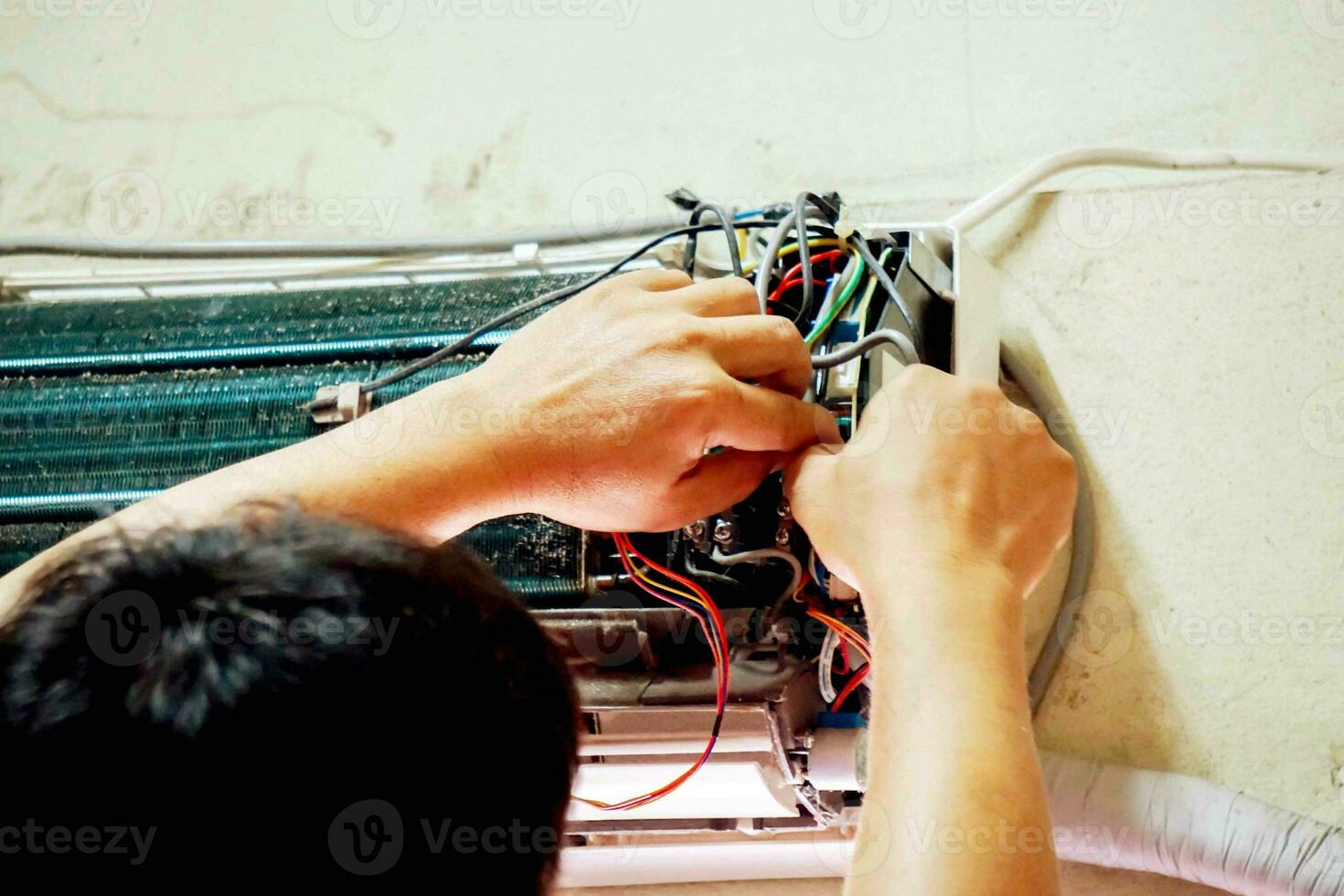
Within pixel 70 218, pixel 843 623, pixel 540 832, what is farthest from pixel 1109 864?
pixel 70 218

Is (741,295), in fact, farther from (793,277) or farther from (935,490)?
(935,490)

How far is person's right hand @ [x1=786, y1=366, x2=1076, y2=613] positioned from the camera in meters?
0.82

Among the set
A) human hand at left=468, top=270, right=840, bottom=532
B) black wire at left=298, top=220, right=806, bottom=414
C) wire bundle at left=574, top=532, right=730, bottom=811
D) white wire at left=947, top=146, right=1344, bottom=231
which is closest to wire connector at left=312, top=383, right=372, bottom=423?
black wire at left=298, top=220, right=806, bottom=414

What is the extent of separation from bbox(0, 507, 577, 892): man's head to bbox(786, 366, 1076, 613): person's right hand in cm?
37

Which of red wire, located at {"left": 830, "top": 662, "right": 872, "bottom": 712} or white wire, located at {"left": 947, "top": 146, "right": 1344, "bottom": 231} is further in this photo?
white wire, located at {"left": 947, "top": 146, "right": 1344, "bottom": 231}

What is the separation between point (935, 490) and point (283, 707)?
543mm

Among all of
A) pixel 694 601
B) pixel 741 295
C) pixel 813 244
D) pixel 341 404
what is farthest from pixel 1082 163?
pixel 341 404

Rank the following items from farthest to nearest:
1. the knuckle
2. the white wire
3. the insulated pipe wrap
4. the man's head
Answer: the white wire < the insulated pipe wrap < the knuckle < the man's head

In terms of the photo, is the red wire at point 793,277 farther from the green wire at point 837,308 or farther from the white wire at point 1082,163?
the white wire at point 1082,163

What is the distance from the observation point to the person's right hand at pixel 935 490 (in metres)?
0.82

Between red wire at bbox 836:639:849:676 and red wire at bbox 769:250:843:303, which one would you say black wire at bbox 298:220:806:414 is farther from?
red wire at bbox 836:639:849:676

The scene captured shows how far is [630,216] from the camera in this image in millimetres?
1600

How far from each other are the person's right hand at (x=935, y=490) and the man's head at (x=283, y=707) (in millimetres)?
366

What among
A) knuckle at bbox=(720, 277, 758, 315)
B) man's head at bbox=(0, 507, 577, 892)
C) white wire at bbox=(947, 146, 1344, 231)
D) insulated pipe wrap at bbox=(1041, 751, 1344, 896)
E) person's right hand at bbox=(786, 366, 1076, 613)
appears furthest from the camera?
white wire at bbox=(947, 146, 1344, 231)
